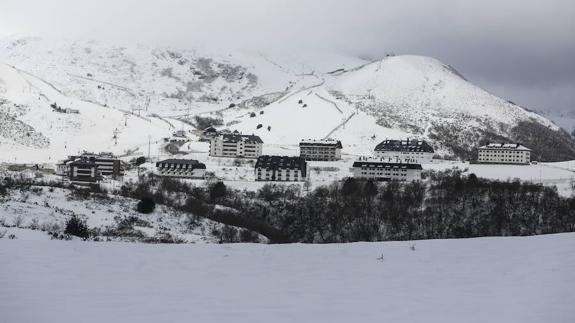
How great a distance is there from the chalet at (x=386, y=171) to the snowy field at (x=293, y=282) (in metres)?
86.3

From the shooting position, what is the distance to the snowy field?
34.0ft

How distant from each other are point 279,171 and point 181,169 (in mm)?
16071

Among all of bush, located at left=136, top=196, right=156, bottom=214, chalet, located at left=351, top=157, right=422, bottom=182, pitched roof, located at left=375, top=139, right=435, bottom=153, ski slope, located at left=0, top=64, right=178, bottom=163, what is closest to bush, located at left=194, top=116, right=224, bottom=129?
ski slope, located at left=0, top=64, right=178, bottom=163

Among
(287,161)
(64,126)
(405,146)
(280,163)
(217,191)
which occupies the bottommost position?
(217,191)

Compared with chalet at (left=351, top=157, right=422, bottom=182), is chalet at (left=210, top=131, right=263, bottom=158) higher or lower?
higher

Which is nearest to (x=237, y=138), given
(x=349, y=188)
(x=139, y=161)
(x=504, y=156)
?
(x=139, y=161)

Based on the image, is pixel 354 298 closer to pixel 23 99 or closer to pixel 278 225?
pixel 278 225

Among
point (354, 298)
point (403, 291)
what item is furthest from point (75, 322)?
point (403, 291)

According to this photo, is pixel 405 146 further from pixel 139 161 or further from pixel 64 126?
pixel 64 126

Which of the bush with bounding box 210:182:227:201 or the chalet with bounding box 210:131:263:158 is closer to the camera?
the bush with bounding box 210:182:227:201

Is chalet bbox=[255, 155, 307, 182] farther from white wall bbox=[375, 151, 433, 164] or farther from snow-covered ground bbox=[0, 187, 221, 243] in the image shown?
snow-covered ground bbox=[0, 187, 221, 243]

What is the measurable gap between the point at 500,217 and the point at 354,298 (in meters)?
61.1

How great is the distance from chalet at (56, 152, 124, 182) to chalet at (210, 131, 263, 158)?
1084 inches

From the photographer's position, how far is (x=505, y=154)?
13188cm
